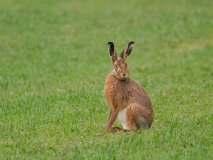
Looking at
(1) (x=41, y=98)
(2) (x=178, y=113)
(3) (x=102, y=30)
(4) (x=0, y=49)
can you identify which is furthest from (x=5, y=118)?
(3) (x=102, y=30)

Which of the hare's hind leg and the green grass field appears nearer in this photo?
the green grass field

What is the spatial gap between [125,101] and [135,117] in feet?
1.37

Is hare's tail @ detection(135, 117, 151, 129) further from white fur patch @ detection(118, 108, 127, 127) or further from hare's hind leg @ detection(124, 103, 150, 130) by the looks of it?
white fur patch @ detection(118, 108, 127, 127)

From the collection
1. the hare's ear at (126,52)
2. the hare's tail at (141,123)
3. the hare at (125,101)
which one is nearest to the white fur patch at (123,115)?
the hare at (125,101)

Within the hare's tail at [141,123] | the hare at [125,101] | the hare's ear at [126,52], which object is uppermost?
the hare's ear at [126,52]

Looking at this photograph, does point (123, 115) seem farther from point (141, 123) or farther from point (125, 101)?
point (141, 123)

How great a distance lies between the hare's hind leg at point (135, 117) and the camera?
7.29 meters

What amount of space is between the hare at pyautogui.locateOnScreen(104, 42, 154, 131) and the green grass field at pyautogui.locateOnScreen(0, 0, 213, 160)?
0.75ft

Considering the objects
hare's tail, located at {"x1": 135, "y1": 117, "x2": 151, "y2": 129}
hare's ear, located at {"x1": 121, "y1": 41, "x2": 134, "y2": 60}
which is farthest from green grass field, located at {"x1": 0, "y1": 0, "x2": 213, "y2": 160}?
hare's ear, located at {"x1": 121, "y1": 41, "x2": 134, "y2": 60}

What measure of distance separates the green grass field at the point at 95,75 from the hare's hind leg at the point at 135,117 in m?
0.15

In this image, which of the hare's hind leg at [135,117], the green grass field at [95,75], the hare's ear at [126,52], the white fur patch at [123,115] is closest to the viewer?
the green grass field at [95,75]

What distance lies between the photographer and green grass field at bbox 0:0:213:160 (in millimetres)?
6852

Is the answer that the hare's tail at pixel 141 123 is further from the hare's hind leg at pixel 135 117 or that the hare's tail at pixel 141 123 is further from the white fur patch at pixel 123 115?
the white fur patch at pixel 123 115

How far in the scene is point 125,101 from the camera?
24.7 ft
